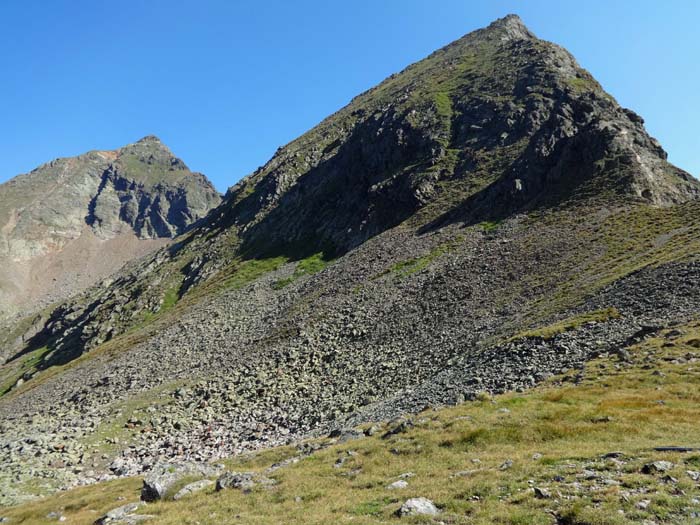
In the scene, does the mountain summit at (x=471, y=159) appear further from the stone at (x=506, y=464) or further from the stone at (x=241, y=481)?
the stone at (x=241, y=481)

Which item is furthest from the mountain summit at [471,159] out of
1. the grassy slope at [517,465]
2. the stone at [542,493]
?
the stone at [542,493]

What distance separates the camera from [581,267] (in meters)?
46.2

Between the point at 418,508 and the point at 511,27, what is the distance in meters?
209

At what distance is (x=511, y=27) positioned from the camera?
180 meters

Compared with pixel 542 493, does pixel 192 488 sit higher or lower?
lower

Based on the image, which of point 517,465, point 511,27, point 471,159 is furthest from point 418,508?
point 511,27

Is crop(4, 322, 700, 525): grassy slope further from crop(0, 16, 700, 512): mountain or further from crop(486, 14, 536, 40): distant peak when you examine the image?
crop(486, 14, 536, 40): distant peak

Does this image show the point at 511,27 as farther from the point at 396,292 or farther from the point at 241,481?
the point at 241,481

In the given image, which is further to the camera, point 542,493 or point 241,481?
point 241,481

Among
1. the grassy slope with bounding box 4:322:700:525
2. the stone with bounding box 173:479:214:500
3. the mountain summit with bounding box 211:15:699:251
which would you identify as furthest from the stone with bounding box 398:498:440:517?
the mountain summit with bounding box 211:15:699:251

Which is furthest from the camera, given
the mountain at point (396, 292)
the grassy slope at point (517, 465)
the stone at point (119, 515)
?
the mountain at point (396, 292)

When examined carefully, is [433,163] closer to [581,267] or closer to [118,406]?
[581,267]

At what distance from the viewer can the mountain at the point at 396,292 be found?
3447 cm

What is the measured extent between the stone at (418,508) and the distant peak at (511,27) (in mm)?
191280
